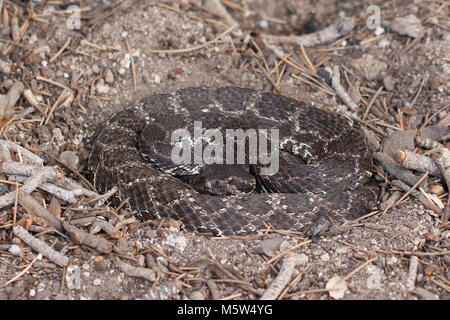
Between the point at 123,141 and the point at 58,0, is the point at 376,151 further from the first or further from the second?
the point at 58,0

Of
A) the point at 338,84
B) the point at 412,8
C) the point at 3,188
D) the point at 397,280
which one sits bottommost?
the point at 397,280

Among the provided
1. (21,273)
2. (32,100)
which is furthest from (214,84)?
(21,273)

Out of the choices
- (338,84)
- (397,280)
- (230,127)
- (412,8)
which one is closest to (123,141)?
(230,127)

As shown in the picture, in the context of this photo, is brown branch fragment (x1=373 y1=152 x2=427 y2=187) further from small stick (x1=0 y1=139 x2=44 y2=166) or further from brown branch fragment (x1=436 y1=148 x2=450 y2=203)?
small stick (x1=0 y1=139 x2=44 y2=166)

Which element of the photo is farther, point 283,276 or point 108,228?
point 108,228

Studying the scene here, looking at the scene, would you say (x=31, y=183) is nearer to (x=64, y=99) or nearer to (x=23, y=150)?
(x=23, y=150)

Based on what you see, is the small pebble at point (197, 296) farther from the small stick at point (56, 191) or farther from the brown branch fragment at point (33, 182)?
the brown branch fragment at point (33, 182)

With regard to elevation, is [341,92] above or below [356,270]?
above

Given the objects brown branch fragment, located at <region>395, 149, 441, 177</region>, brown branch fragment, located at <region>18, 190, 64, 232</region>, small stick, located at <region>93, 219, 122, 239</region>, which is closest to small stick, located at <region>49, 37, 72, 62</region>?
brown branch fragment, located at <region>18, 190, 64, 232</region>
